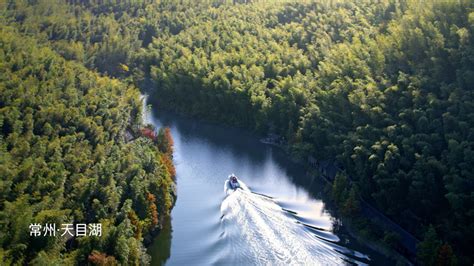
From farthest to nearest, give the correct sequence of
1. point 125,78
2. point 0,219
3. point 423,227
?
point 125,78, point 423,227, point 0,219

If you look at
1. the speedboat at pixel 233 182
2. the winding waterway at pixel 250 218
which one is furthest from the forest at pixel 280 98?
the speedboat at pixel 233 182

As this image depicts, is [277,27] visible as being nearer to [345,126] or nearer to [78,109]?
[345,126]

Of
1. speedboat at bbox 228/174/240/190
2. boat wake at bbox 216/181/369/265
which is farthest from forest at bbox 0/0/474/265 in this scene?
speedboat at bbox 228/174/240/190

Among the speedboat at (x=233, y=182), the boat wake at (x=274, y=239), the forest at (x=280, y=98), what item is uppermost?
the forest at (x=280, y=98)

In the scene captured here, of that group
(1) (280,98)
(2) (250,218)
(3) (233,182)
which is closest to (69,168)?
(2) (250,218)

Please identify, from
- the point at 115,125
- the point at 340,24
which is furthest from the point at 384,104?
the point at 340,24

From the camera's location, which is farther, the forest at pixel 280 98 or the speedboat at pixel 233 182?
the speedboat at pixel 233 182

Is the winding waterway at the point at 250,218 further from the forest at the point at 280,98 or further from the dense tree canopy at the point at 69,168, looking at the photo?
the forest at the point at 280,98
